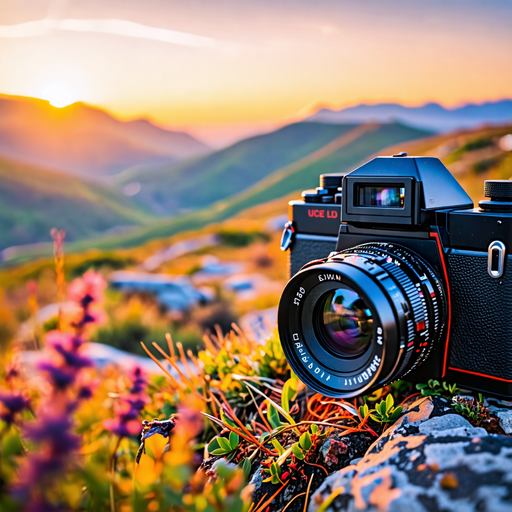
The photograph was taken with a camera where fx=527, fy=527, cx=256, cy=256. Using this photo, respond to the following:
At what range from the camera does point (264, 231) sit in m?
16.6

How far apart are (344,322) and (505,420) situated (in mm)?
614

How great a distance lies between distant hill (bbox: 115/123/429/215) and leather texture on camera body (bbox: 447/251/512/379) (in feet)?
213

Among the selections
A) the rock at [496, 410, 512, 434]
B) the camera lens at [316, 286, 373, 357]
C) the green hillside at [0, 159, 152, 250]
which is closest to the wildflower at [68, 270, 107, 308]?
the camera lens at [316, 286, 373, 357]

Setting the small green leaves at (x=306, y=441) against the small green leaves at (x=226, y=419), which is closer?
the small green leaves at (x=306, y=441)

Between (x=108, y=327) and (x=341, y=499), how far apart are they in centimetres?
559

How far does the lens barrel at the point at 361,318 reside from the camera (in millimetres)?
1588

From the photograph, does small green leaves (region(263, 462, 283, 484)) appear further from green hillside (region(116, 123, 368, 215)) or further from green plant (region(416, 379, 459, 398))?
green hillside (region(116, 123, 368, 215))

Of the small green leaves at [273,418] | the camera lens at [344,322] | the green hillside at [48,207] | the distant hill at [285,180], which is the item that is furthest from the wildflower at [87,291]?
the green hillside at [48,207]

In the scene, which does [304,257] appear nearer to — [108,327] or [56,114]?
[108,327]

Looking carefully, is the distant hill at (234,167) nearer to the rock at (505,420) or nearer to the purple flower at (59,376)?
the rock at (505,420)

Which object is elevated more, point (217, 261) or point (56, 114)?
point (56, 114)

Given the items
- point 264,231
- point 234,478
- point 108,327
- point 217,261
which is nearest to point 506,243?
point 234,478

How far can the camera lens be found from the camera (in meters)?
1.75

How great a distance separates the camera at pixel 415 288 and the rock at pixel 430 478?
0.32 meters
